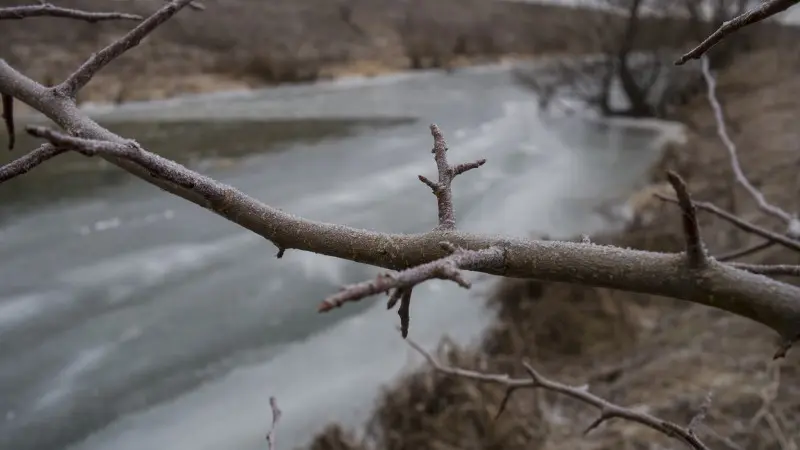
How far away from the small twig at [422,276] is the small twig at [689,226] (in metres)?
0.12

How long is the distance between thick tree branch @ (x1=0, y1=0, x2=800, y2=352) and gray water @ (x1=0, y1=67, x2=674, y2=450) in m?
2.66

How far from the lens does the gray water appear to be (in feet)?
11.0

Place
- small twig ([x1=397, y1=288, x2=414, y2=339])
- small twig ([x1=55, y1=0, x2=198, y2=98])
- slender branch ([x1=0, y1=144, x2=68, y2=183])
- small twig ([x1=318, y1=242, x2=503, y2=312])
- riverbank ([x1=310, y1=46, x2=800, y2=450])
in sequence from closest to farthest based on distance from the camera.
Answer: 1. small twig ([x1=318, y1=242, x2=503, y2=312])
2. small twig ([x1=397, y1=288, x2=414, y2=339])
3. slender branch ([x1=0, y1=144, x2=68, y2=183])
4. small twig ([x1=55, y1=0, x2=198, y2=98])
5. riverbank ([x1=310, y1=46, x2=800, y2=450])

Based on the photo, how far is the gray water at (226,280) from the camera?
335cm

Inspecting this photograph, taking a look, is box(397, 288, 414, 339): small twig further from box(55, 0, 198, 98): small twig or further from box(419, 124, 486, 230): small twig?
box(55, 0, 198, 98): small twig

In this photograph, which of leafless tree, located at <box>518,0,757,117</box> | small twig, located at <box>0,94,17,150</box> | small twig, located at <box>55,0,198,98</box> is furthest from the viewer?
leafless tree, located at <box>518,0,757,117</box>

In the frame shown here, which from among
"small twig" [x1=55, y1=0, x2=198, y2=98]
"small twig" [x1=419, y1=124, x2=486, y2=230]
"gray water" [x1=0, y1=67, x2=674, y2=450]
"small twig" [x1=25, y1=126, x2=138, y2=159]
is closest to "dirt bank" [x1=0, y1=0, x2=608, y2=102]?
"gray water" [x1=0, y1=67, x2=674, y2=450]

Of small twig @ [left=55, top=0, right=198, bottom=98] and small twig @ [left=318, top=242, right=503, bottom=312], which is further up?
small twig @ [left=55, top=0, right=198, bottom=98]

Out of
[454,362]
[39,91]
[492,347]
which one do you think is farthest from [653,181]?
[39,91]

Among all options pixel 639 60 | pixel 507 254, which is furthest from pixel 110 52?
pixel 639 60

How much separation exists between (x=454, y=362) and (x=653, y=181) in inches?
158

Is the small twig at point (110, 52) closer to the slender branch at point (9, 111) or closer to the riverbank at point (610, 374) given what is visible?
the slender branch at point (9, 111)

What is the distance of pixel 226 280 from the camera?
4.61 metres

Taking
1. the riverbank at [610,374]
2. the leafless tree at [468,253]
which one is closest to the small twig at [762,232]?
the leafless tree at [468,253]
